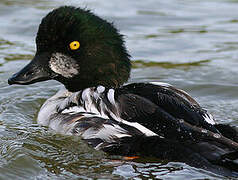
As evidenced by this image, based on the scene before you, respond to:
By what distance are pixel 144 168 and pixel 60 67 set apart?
2.01 m

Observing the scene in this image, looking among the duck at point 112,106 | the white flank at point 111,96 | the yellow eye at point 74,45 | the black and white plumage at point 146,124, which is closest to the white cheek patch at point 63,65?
the duck at point 112,106

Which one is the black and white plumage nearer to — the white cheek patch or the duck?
the duck

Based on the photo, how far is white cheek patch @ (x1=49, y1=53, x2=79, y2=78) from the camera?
25.1 ft

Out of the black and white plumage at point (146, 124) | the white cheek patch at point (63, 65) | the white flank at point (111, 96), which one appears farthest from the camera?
the white cheek patch at point (63, 65)

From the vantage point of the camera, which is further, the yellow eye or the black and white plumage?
the yellow eye

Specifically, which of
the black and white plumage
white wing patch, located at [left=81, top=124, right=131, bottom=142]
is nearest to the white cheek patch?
the black and white plumage

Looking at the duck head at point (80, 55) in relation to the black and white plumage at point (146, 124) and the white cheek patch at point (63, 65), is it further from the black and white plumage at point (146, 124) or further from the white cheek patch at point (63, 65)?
the black and white plumage at point (146, 124)

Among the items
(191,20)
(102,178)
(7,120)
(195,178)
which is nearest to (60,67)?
(7,120)

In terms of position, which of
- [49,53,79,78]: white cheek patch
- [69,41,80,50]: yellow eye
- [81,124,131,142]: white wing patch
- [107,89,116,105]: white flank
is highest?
[69,41,80,50]: yellow eye

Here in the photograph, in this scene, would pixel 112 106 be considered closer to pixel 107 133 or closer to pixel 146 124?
pixel 107 133

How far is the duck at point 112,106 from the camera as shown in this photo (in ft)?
20.5

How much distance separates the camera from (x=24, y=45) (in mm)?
11578

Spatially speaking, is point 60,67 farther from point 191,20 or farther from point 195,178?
point 191,20

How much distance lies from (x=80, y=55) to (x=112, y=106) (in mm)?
1125
